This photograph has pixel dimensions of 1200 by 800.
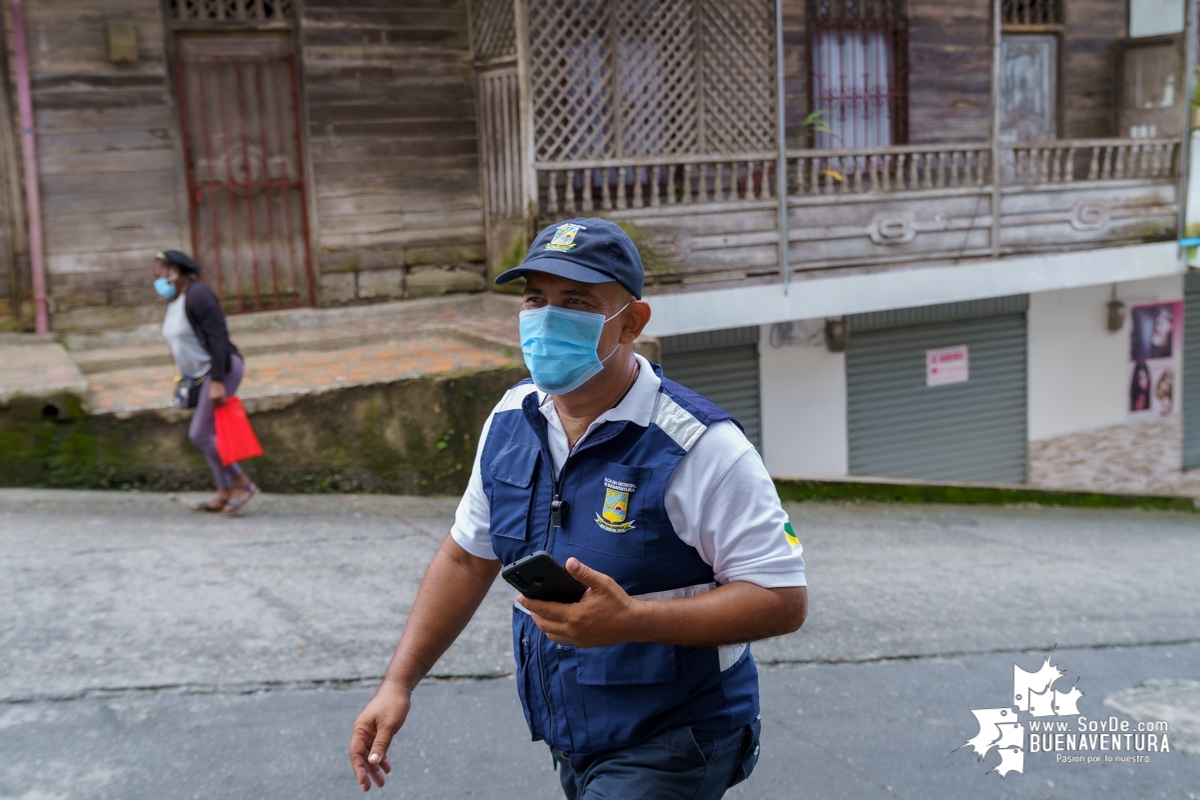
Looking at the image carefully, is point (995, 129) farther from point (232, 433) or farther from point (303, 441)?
point (232, 433)

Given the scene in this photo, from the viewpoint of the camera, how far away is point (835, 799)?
3.97m

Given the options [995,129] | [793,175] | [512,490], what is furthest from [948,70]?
[512,490]

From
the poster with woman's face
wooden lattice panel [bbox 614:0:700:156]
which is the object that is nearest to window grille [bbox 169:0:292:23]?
wooden lattice panel [bbox 614:0:700:156]

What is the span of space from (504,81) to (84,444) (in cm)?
479

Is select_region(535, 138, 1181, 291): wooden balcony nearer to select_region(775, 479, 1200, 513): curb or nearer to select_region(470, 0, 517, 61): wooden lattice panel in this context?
select_region(470, 0, 517, 61): wooden lattice panel

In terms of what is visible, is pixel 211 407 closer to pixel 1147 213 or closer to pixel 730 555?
pixel 730 555

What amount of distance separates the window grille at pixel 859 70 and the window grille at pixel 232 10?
216 inches

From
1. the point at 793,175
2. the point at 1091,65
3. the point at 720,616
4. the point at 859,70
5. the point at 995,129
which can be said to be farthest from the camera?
the point at 1091,65

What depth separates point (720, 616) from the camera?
2189mm

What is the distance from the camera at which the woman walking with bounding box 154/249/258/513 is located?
22.6ft

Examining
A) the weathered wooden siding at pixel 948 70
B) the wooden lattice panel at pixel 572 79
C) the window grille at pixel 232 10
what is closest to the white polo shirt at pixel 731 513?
the wooden lattice panel at pixel 572 79

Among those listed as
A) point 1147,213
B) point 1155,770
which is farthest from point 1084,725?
point 1147,213

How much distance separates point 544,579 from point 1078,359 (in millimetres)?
13879

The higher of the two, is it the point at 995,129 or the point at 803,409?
the point at 995,129
